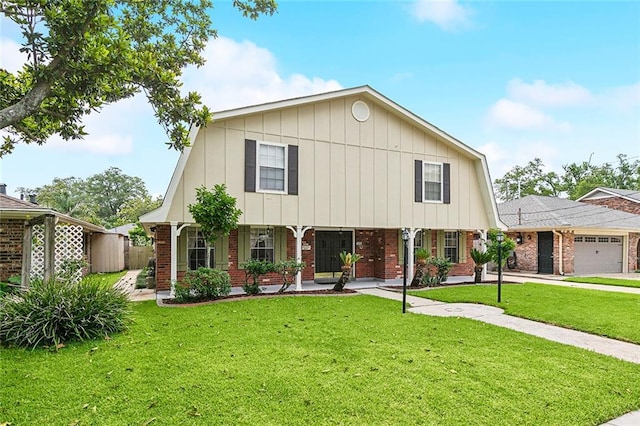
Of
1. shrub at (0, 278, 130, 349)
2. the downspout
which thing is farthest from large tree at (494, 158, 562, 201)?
shrub at (0, 278, 130, 349)

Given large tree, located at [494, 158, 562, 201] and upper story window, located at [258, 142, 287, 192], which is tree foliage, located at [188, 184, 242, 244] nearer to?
upper story window, located at [258, 142, 287, 192]

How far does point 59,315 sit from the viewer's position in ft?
18.3

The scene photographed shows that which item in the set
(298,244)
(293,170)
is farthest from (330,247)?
(293,170)

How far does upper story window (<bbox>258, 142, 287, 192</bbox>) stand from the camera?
35.8 feet

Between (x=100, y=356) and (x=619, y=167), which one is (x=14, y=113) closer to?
(x=100, y=356)

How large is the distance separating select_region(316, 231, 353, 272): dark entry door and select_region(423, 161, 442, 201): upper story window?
310cm

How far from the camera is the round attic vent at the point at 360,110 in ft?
39.9

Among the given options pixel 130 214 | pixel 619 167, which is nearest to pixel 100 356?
pixel 130 214

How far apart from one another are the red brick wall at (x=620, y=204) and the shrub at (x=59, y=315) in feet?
92.8

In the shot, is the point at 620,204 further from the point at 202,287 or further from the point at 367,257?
the point at 202,287

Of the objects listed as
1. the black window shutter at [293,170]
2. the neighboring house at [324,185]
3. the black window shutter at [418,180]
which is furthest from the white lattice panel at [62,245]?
the black window shutter at [418,180]

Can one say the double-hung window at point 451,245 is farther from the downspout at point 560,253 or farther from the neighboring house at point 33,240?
the neighboring house at point 33,240

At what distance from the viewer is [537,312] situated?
8.13 meters

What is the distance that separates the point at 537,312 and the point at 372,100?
7676mm
